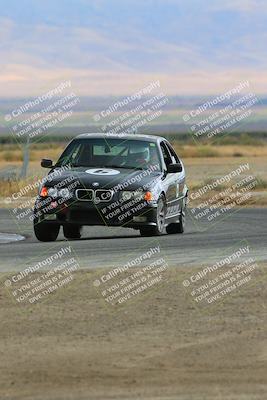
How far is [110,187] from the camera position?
21.1 meters

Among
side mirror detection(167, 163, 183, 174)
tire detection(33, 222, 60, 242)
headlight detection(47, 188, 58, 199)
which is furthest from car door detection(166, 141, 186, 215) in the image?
headlight detection(47, 188, 58, 199)

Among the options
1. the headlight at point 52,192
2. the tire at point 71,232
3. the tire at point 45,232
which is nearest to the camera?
the headlight at point 52,192

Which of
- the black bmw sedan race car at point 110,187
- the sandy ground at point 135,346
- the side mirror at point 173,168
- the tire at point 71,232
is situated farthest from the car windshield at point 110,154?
the sandy ground at point 135,346

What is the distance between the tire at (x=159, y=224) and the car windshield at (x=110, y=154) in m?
0.71

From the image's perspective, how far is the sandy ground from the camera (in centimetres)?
1005

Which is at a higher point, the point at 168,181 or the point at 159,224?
the point at 168,181

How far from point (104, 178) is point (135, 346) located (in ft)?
31.8

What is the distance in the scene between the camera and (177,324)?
1284cm

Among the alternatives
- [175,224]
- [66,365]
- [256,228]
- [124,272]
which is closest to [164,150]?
[175,224]

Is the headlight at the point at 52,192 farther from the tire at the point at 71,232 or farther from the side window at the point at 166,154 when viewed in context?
the side window at the point at 166,154

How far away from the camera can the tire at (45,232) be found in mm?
21469

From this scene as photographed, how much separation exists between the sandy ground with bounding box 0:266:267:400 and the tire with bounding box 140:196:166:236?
651cm

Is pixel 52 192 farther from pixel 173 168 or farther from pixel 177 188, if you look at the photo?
pixel 177 188

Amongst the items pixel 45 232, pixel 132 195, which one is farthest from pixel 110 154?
pixel 45 232
